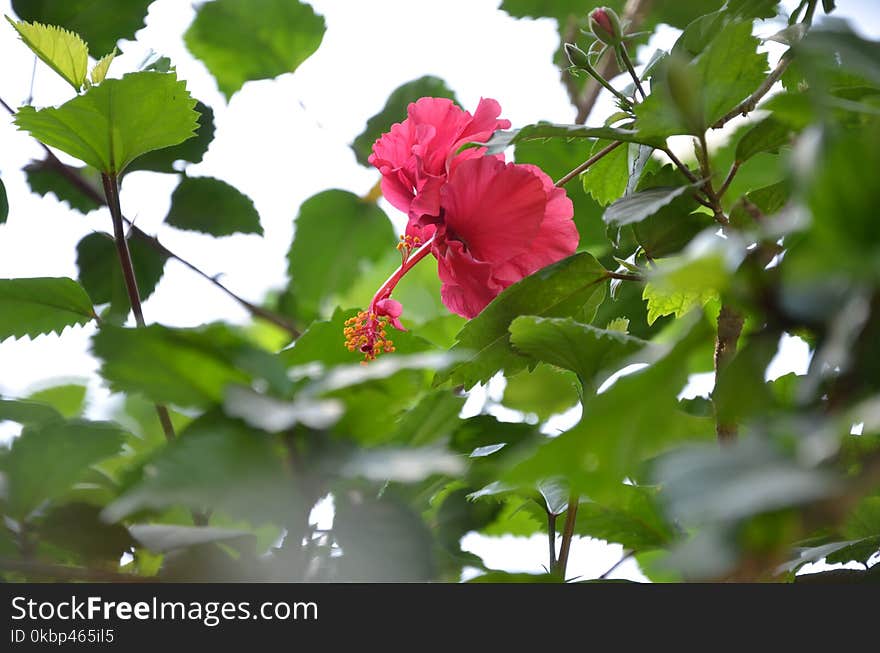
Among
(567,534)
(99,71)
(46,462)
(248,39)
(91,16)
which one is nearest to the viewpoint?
(46,462)

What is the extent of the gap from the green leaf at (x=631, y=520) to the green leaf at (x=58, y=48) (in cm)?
34

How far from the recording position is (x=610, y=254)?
2.09 ft

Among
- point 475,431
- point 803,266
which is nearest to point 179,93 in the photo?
point 475,431

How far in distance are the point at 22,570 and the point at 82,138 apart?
27 cm

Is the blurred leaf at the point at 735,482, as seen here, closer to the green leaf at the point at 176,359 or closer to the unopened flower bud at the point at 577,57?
the green leaf at the point at 176,359

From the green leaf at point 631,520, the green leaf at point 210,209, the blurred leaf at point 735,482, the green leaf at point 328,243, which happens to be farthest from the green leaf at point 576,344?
the green leaf at point 328,243

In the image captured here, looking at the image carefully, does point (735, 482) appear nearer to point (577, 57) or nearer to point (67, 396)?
point (577, 57)

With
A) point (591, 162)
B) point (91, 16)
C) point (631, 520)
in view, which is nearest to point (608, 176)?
point (591, 162)

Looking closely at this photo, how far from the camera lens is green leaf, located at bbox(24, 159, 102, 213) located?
0.68 m

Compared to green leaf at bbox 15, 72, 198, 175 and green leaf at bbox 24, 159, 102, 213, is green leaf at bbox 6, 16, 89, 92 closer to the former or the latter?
green leaf at bbox 15, 72, 198, 175

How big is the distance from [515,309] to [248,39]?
1.62 ft

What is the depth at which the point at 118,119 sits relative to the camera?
1.50 ft

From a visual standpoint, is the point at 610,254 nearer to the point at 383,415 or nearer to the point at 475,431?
the point at 475,431

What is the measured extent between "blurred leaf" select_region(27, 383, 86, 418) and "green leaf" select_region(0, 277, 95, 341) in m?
0.10
